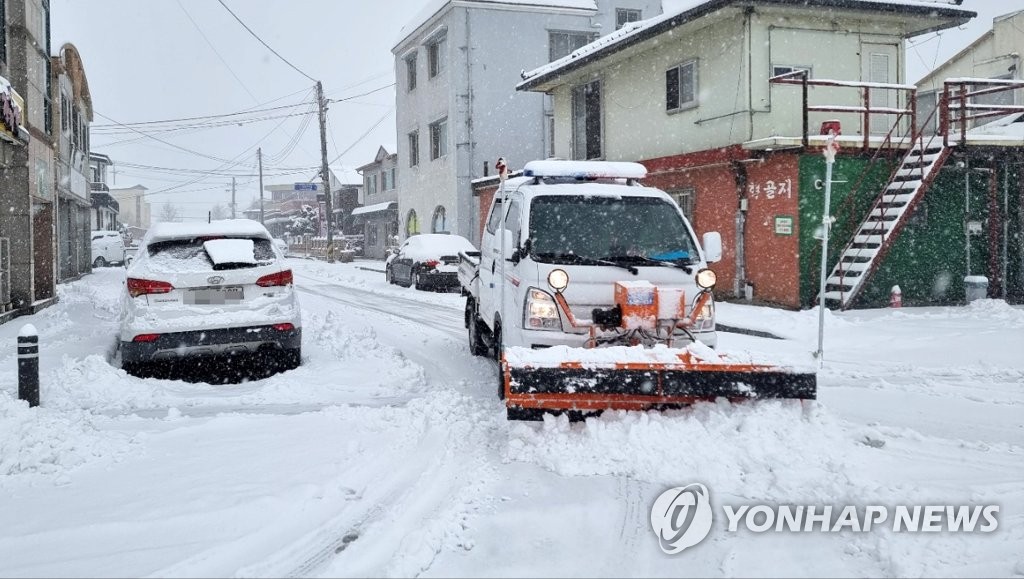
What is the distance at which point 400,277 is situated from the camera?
872 inches

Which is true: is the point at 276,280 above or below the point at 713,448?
above

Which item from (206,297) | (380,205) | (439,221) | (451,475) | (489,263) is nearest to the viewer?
(451,475)

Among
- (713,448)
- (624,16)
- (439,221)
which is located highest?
(624,16)

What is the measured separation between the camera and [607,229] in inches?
277

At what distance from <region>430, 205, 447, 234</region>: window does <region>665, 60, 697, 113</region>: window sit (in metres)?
13.3

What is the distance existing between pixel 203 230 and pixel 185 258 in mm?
352

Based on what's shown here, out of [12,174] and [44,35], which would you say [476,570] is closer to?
[12,174]

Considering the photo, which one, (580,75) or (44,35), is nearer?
(44,35)

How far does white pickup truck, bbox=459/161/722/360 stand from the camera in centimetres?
641

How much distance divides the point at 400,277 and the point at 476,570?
61.6 feet

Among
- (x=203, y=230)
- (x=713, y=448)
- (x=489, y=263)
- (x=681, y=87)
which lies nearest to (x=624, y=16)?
(x=681, y=87)

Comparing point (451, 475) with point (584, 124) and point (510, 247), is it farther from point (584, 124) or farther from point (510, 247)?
point (584, 124)

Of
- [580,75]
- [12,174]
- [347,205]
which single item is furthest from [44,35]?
[347,205]

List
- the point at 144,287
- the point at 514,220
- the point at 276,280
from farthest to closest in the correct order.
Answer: the point at 276,280, the point at 514,220, the point at 144,287
